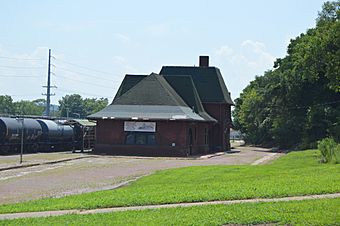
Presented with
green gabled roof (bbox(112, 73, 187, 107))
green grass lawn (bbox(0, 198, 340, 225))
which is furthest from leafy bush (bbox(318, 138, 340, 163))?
green gabled roof (bbox(112, 73, 187, 107))

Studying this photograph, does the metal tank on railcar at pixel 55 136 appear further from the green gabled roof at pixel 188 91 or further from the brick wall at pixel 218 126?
the brick wall at pixel 218 126

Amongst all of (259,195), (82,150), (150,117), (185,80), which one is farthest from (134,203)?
(185,80)

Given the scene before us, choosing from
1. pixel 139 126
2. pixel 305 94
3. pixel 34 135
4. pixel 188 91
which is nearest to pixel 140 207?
pixel 34 135

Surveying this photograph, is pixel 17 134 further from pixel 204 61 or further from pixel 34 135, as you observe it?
pixel 204 61

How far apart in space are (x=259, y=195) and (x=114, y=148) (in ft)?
139

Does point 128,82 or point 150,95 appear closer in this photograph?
point 150,95

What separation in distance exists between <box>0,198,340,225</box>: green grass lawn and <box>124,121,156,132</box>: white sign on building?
42534mm

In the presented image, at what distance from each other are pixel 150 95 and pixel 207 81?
43.5 feet

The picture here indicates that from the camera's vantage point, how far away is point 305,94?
225ft

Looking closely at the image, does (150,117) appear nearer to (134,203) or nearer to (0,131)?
(0,131)

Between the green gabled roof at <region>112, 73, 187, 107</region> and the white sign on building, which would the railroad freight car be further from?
the white sign on building

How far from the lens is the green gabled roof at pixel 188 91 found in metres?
65.2

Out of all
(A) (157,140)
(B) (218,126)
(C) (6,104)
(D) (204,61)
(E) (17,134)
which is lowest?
(A) (157,140)

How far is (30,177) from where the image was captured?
28828 mm
